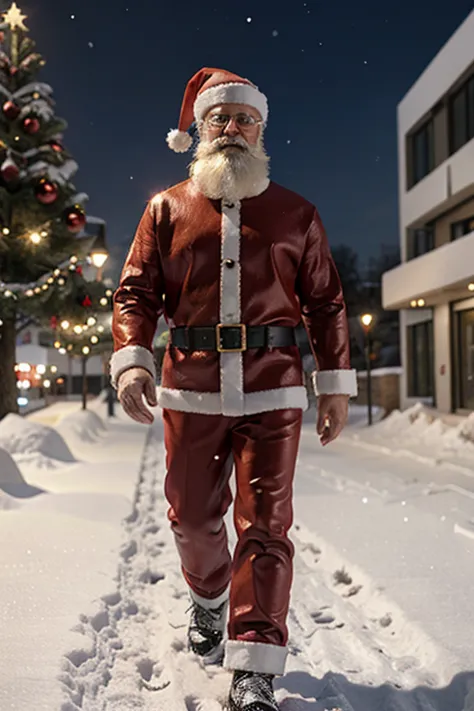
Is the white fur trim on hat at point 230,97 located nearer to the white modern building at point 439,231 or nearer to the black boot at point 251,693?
the black boot at point 251,693

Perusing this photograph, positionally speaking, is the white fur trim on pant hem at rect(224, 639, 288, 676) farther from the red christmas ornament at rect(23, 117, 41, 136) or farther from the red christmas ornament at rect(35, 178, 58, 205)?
the red christmas ornament at rect(23, 117, 41, 136)

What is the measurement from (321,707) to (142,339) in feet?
5.05

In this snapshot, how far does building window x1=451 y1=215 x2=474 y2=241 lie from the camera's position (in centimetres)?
1809

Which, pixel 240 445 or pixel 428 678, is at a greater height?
pixel 240 445

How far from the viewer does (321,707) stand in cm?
236

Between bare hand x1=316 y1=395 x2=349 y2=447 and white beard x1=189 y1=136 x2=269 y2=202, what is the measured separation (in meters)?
0.92

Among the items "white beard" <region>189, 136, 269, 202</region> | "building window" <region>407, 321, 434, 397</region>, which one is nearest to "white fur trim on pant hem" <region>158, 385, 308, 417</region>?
"white beard" <region>189, 136, 269, 202</region>

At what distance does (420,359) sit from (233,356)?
2054 centimetres

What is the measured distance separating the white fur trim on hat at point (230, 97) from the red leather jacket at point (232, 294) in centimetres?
34

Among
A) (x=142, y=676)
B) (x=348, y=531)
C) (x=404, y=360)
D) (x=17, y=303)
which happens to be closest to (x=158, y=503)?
(x=348, y=531)

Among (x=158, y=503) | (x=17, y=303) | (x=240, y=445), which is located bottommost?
(x=158, y=503)

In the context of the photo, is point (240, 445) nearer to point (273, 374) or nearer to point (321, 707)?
point (273, 374)

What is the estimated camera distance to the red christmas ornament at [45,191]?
12.0 m

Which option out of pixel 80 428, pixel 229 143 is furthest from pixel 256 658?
pixel 80 428
